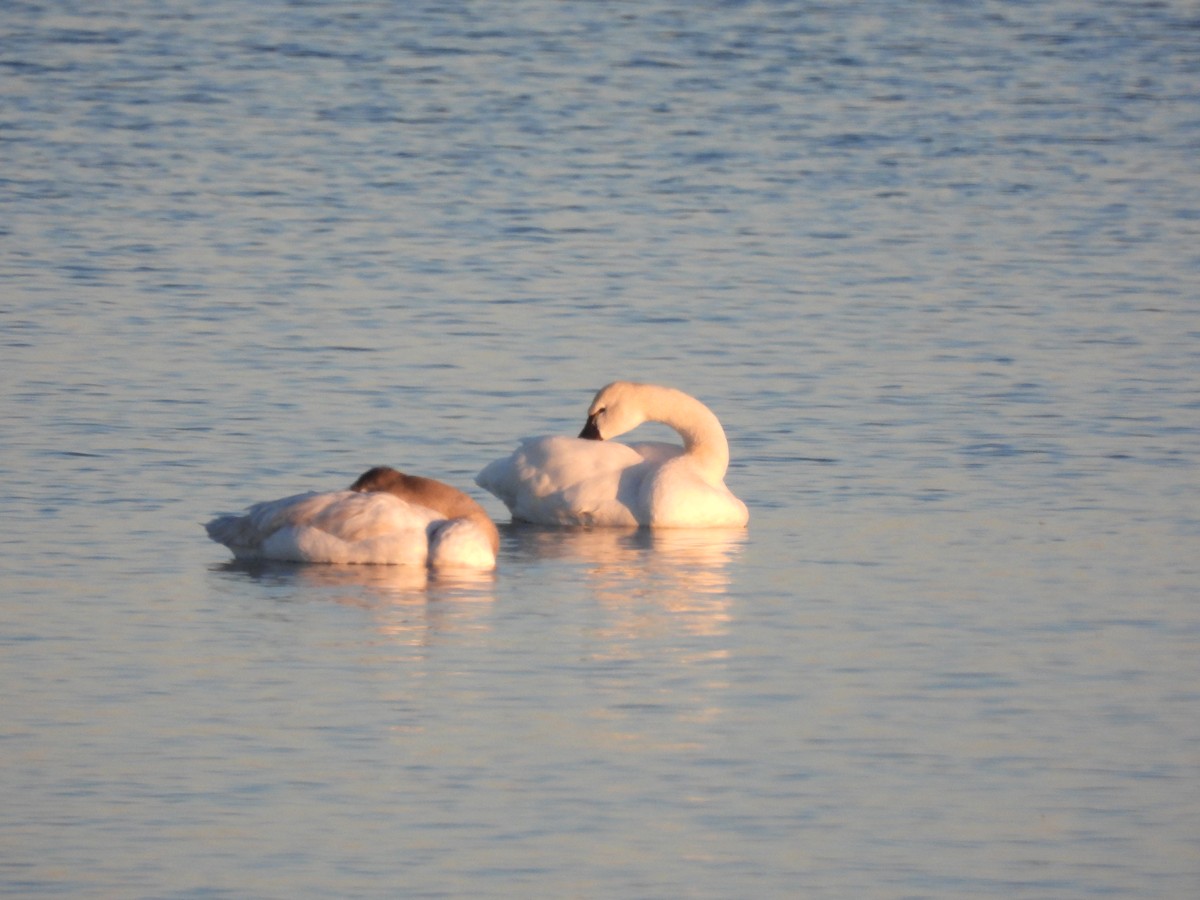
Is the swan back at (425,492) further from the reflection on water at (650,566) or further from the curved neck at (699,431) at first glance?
the curved neck at (699,431)

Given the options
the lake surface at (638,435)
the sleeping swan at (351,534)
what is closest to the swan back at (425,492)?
the sleeping swan at (351,534)

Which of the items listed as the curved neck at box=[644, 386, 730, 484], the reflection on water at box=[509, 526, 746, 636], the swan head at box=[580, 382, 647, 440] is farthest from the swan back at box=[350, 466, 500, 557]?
the swan head at box=[580, 382, 647, 440]

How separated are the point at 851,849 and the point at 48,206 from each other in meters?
14.0

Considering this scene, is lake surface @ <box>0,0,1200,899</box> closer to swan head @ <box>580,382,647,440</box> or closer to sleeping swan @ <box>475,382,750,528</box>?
sleeping swan @ <box>475,382,750,528</box>

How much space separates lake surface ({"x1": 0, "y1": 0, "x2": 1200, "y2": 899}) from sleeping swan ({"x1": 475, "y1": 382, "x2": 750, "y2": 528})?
17cm

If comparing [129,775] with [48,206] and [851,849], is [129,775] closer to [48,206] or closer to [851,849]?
[851,849]

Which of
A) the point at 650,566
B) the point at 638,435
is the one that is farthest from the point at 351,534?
the point at 638,435

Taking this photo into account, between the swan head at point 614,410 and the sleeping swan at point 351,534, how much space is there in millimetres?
1852

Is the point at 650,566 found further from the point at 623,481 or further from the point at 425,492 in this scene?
the point at 623,481

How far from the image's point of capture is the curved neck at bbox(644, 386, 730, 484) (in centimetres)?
1252

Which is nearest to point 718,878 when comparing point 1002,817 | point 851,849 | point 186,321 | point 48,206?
point 851,849

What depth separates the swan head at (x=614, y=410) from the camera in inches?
506

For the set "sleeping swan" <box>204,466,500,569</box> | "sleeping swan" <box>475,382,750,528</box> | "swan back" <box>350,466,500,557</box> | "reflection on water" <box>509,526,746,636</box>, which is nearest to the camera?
"reflection on water" <box>509,526,746,636</box>

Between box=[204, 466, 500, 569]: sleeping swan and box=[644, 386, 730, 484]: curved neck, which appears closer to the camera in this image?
box=[204, 466, 500, 569]: sleeping swan
